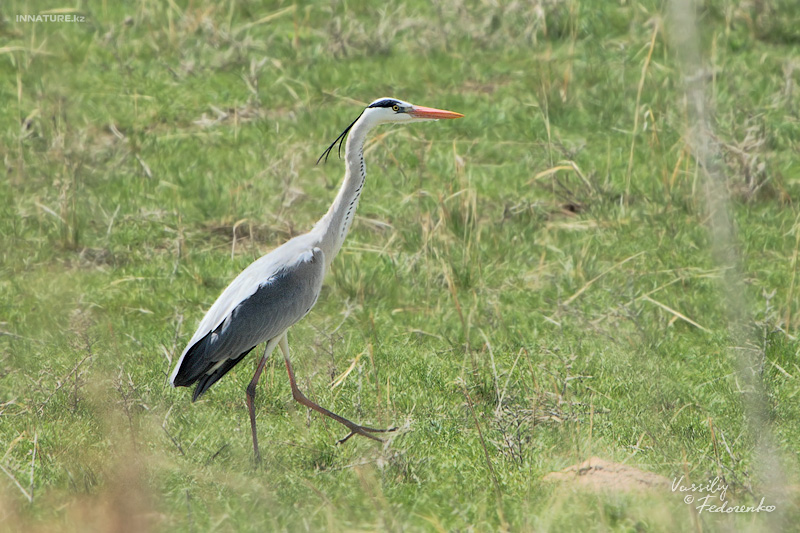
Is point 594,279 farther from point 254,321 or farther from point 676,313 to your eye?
point 254,321

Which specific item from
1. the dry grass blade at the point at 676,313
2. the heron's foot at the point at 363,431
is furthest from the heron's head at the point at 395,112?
the dry grass blade at the point at 676,313

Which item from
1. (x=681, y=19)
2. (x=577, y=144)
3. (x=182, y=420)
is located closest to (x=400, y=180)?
(x=577, y=144)

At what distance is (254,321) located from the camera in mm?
5004

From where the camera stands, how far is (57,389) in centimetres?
504

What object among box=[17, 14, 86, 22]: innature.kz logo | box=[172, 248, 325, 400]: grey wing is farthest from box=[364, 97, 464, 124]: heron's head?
box=[17, 14, 86, 22]: innature.kz logo

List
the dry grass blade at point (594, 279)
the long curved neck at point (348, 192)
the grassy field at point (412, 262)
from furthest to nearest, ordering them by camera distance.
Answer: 1. the dry grass blade at point (594, 279)
2. the long curved neck at point (348, 192)
3. the grassy field at point (412, 262)

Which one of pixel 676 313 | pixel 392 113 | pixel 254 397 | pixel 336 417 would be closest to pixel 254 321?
pixel 254 397

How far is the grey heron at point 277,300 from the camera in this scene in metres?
4.88

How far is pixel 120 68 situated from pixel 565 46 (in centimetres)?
404

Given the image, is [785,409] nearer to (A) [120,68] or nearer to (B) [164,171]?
(B) [164,171]

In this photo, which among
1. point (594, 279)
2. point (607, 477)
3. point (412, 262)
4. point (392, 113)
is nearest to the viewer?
point (607, 477)

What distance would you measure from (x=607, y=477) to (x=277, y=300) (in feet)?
5.91

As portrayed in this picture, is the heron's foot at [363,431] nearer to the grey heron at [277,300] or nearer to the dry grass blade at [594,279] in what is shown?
the grey heron at [277,300]

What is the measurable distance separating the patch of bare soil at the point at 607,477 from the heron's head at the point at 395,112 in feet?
6.34
